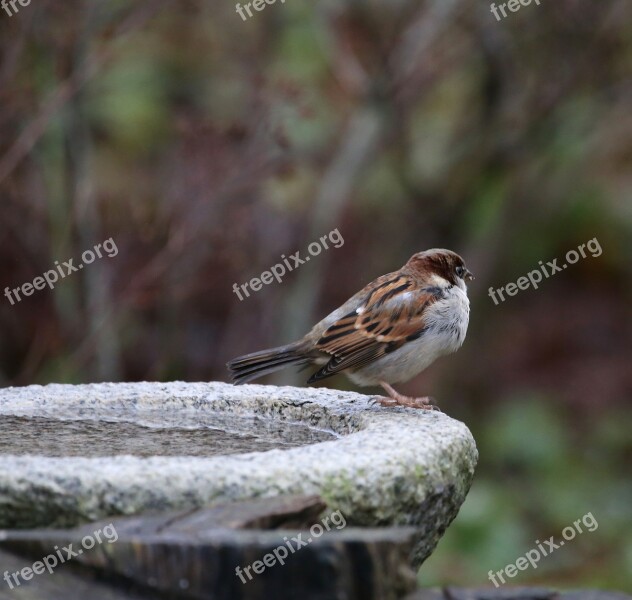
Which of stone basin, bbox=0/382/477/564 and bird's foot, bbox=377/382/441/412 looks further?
bird's foot, bbox=377/382/441/412

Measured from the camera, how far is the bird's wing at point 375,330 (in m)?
4.74

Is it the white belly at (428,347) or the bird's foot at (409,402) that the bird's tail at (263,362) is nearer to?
the white belly at (428,347)

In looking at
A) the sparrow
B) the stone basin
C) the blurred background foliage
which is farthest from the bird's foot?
the blurred background foliage

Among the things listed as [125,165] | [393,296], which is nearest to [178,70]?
[125,165]

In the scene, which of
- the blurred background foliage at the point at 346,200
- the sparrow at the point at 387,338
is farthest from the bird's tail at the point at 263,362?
the blurred background foliage at the point at 346,200

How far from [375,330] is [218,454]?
1.14 meters

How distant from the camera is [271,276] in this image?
26.6ft

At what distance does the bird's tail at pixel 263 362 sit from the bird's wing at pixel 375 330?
0.37 feet

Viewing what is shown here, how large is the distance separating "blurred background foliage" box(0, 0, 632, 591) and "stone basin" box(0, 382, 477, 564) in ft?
6.96

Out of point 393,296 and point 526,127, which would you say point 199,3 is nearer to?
point 526,127

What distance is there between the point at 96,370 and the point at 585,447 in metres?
4.71

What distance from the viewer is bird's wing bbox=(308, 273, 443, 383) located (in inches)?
187

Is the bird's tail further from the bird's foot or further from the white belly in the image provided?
the bird's foot

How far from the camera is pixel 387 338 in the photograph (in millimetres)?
4742
